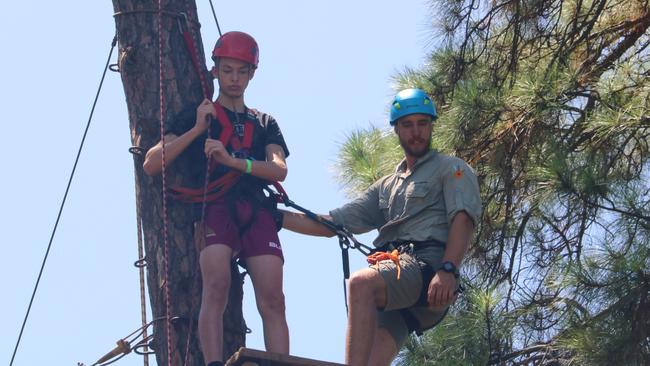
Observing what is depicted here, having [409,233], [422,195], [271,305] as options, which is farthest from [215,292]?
[422,195]

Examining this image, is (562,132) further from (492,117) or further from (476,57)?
(476,57)

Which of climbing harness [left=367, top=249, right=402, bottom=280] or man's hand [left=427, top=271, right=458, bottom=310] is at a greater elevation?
climbing harness [left=367, top=249, right=402, bottom=280]

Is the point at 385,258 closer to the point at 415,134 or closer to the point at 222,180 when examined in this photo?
the point at 415,134

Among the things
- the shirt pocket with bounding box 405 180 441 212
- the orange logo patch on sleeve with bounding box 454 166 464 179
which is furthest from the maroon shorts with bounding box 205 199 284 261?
the orange logo patch on sleeve with bounding box 454 166 464 179

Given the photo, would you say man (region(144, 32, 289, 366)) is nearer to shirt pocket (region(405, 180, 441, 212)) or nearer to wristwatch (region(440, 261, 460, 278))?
shirt pocket (region(405, 180, 441, 212))

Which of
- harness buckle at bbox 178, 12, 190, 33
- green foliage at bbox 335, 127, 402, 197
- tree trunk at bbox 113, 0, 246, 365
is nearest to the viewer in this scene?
tree trunk at bbox 113, 0, 246, 365

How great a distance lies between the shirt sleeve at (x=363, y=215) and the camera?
6.82 metres

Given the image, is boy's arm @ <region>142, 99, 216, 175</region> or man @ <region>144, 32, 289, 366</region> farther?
boy's arm @ <region>142, 99, 216, 175</region>

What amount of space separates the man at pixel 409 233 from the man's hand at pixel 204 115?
25.8 inches

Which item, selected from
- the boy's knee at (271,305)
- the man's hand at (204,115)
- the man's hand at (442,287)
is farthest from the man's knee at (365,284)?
the man's hand at (204,115)

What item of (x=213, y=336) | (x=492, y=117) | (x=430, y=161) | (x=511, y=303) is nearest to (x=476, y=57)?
(x=492, y=117)

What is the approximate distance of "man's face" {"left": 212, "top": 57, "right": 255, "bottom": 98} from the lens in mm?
6691

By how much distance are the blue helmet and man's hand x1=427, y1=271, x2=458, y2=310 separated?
0.78m

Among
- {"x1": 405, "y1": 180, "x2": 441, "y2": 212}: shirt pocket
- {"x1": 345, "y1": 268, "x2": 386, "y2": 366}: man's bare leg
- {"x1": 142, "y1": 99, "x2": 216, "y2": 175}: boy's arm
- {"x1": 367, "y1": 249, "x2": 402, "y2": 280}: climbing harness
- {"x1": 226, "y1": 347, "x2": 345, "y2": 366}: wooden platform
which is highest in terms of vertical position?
{"x1": 142, "y1": 99, "x2": 216, "y2": 175}: boy's arm
